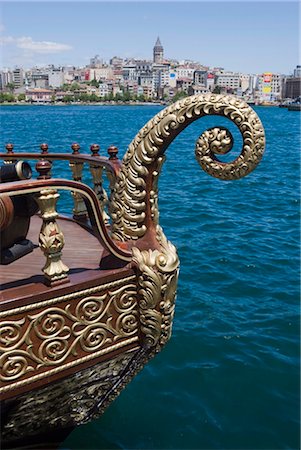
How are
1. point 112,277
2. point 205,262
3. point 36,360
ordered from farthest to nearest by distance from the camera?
point 205,262 → point 112,277 → point 36,360

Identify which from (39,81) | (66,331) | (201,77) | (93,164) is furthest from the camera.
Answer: (39,81)

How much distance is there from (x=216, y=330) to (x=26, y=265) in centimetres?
313

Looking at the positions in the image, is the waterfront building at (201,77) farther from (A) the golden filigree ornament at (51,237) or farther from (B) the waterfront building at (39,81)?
(A) the golden filigree ornament at (51,237)

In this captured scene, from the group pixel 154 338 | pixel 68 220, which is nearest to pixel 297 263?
pixel 68 220

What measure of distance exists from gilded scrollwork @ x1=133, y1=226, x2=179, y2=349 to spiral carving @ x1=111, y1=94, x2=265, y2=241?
0.21m

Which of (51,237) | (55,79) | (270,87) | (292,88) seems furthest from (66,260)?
(55,79)

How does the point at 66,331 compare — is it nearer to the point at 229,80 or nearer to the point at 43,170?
the point at 43,170

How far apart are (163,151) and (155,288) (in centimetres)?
86

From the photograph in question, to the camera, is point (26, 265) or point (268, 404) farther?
point (268, 404)

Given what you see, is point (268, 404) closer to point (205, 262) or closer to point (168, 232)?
point (205, 262)

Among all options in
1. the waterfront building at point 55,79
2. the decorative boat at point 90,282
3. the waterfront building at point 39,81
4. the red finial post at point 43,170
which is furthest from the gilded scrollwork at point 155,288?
the waterfront building at point 55,79

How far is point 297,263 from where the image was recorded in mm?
7535

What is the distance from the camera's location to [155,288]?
2.81 meters

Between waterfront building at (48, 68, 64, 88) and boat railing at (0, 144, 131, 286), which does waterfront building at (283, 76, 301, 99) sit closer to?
waterfront building at (48, 68, 64, 88)
